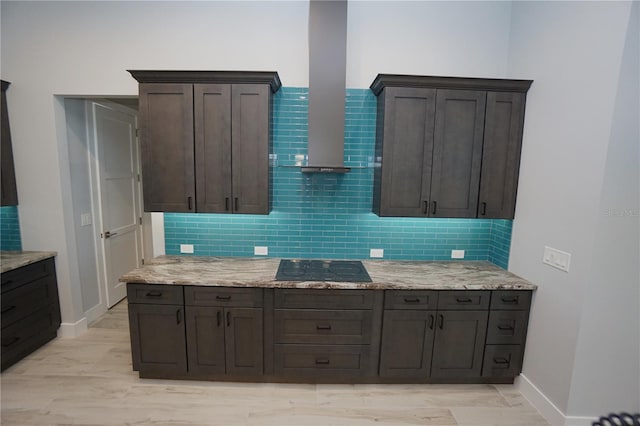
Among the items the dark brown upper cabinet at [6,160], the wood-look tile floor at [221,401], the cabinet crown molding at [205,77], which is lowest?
the wood-look tile floor at [221,401]

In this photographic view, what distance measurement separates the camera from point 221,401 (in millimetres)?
2104

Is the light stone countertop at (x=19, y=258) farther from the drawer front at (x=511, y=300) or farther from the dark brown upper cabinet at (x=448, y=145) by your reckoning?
the drawer front at (x=511, y=300)

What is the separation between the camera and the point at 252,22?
2.45 meters

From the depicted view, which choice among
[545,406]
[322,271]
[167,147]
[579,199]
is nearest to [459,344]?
[545,406]

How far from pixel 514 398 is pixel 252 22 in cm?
387

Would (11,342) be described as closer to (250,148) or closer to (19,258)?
(19,258)

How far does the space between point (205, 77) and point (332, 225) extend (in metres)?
1.66

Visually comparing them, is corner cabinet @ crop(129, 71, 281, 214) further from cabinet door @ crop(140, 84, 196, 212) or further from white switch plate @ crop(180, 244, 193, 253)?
white switch plate @ crop(180, 244, 193, 253)

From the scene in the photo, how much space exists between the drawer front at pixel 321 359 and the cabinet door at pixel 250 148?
1169mm

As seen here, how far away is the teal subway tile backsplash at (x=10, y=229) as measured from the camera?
104 inches

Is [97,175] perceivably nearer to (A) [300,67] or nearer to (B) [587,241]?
(A) [300,67]

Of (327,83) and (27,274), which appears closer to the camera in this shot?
(327,83)

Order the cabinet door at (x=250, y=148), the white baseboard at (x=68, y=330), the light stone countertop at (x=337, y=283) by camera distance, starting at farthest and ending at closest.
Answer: the white baseboard at (x=68, y=330), the cabinet door at (x=250, y=148), the light stone countertop at (x=337, y=283)

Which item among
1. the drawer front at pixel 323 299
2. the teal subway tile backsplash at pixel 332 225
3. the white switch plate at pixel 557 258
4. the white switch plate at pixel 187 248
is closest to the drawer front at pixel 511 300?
the white switch plate at pixel 557 258
